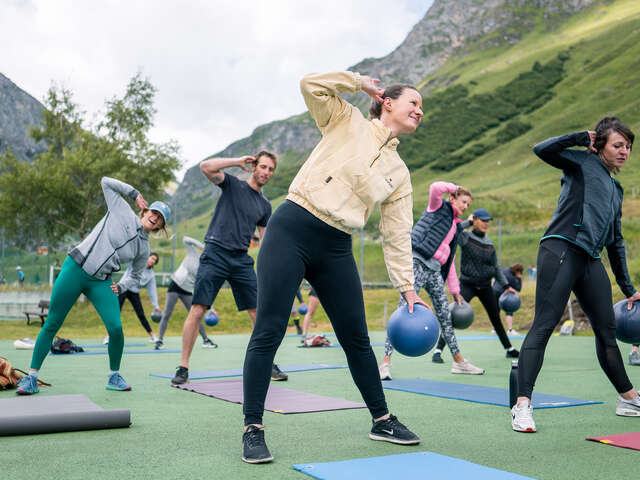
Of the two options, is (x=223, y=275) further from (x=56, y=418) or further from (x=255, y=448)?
(x=255, y=448)

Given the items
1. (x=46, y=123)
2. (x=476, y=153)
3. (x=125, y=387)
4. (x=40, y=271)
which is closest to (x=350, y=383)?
(x=125, y=387)

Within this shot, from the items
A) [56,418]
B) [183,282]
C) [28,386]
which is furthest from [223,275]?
[183,282]

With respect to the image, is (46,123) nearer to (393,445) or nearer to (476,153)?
(393,445)

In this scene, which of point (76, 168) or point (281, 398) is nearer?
point (281, 398)

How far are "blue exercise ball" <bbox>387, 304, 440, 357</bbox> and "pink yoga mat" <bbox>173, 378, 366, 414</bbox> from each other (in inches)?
37.5

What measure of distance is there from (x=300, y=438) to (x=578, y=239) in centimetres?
208

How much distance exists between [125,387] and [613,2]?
172173 mm

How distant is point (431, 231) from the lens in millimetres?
6965

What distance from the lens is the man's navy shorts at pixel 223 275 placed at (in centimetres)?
590

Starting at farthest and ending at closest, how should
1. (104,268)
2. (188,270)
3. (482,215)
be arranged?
(188,270), (482,215), (104,268)

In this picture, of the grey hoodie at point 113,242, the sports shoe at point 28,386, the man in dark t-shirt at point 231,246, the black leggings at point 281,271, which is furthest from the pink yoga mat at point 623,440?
A: the sports shoe at point 28,386

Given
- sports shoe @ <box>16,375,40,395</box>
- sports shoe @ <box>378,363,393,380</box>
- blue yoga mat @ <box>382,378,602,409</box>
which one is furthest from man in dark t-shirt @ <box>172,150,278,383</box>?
blue yoga mat @ <box>382,378,602,409</box>

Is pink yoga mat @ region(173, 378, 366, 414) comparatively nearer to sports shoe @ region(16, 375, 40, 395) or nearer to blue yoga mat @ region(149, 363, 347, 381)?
blue yoga mat @ region(149, 363, 347, 381)

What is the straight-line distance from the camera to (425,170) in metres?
104
